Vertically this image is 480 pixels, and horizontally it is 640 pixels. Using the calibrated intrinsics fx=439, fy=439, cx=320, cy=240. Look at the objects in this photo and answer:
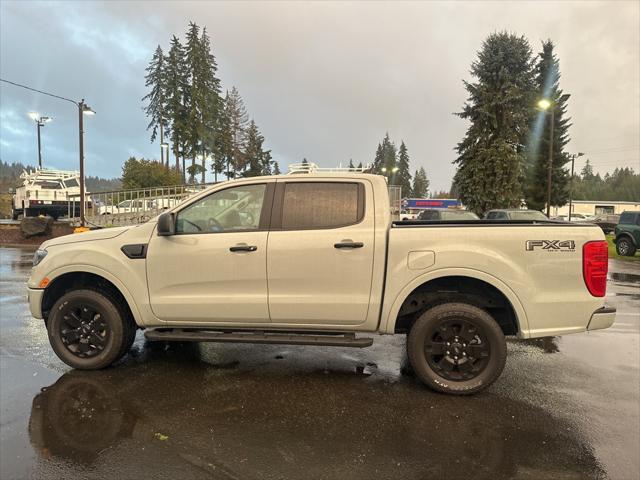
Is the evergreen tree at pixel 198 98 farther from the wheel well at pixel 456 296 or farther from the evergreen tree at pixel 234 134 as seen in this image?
the wheel well at pixel 456 296

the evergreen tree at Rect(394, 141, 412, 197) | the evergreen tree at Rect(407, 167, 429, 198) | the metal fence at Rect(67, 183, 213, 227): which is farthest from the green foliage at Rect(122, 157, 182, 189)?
the evergreen tree at Rect(407, 167, 429, 198)

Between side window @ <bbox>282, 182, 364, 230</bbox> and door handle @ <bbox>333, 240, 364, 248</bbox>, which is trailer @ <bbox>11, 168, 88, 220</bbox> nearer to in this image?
side window @ <bbox>282, 182, 364, 230</bbox>

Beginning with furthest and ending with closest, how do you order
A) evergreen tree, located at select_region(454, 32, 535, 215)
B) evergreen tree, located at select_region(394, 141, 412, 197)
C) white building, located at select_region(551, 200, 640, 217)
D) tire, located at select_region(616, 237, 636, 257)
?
evergreen tree, located at select_region(394, 141, 412, 197) < white building, located at select_region(551, 200, 640, 217) < evergreen tree, located at select_region(454, 32, 535, 215) < tire, located at select_region(616, 237, 636, 257)

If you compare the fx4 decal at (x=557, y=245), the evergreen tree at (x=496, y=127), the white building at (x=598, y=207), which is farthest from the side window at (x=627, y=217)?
the white building at (x=598, y=207)

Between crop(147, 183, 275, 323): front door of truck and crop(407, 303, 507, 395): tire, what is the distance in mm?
1479

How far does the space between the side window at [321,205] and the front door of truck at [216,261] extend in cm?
22

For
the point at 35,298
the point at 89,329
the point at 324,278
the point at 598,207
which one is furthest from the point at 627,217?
the point at 598,207

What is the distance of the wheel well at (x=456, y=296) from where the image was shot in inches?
162

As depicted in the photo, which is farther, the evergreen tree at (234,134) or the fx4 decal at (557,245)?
the evergreen tree at (234,134)

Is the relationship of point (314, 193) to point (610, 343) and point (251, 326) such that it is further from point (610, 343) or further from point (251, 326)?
point (610, 343)

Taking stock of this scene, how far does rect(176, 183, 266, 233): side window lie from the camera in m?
4.31

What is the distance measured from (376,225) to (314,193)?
2.29 ft

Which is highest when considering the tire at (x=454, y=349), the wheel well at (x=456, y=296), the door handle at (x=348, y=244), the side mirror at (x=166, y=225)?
the side mirror at (x=166, y=225)

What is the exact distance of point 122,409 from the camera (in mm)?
3672
